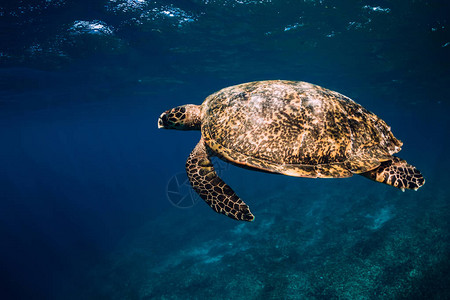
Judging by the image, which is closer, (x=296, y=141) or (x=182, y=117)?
(x=296, y=141)

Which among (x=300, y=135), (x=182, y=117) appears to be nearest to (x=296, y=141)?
(x=300, y=135)

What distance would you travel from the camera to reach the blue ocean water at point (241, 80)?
8.72 metres

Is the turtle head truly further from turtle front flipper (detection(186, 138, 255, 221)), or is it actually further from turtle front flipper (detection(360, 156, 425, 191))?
turtle front flipper (detection(360, 156, 425, 191))

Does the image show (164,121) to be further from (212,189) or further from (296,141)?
(296,141)

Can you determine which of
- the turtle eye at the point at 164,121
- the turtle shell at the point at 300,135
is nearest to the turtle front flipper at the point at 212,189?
the turtle shell at the point at 300,135

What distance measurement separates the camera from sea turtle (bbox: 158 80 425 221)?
2.87 metres

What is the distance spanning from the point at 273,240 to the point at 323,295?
4380 millimetres

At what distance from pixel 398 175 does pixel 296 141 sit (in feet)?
5.22

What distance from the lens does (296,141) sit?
294cm

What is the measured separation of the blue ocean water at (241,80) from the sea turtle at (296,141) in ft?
23.9

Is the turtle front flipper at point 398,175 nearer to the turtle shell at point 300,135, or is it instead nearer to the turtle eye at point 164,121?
the turtle shell at point 300,135

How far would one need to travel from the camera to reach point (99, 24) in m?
9.89

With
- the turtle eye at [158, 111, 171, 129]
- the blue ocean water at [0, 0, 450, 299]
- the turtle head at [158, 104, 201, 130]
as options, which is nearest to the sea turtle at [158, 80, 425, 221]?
the turtle head at [158, 104, 201, 130]

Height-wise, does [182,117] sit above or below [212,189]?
above
